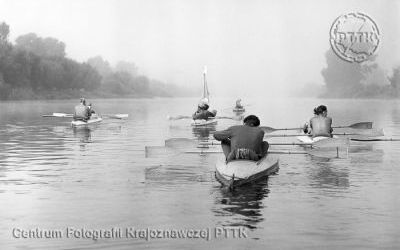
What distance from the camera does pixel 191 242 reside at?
11.6 meters

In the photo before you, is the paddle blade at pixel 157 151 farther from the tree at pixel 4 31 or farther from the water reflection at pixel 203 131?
the tree at pixel 4 31

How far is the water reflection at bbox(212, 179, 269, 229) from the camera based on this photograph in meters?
13.2

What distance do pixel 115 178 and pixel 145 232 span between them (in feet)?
24.4

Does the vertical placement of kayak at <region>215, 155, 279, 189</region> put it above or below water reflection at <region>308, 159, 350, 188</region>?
above

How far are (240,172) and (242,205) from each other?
233 centimetres

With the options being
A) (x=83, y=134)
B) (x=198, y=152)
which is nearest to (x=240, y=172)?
(x=198, y=152)

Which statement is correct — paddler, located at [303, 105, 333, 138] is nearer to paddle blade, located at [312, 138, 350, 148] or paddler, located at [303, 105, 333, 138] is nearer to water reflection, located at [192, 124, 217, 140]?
paddle blade, located at [312, 138, 350, 148]

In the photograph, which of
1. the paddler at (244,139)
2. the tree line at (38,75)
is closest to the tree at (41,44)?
the tree line at (38,75)

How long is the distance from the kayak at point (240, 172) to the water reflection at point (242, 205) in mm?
195

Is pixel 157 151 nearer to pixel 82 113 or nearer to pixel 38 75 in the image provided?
pixel 82 113

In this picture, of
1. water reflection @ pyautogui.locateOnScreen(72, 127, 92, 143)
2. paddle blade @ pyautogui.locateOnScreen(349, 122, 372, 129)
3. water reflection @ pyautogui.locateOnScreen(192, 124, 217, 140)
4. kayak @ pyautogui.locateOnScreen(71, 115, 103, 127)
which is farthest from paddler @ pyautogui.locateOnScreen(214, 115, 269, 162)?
kayak @ pyautogui.locateOnScreen(71, 115, 103, 127)

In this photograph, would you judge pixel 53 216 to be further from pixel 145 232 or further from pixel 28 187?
pixel 28 187

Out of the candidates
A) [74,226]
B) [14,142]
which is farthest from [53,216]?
[14,142]

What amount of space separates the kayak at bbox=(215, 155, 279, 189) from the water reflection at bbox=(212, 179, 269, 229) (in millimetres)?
195
